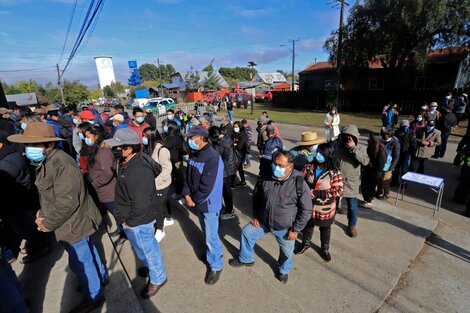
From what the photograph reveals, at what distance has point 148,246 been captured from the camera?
268 cm

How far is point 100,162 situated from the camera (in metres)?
3.45

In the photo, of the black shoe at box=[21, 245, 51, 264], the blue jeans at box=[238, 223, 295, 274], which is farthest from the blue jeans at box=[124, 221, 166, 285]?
the black shoe at box=[21, 245, 51, 264]

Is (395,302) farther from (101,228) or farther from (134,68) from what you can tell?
(134,68)

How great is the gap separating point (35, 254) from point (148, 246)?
239cm

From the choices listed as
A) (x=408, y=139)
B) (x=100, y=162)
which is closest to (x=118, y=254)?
(x=100, y=162)

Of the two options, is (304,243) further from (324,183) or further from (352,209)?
(324,183)

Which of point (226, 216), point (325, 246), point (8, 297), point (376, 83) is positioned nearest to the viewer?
point (8, 297)

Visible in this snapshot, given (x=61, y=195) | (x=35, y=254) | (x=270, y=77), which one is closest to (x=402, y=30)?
(x=61, y=195)

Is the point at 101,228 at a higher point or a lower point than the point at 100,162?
lower

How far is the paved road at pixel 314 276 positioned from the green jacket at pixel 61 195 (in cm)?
110

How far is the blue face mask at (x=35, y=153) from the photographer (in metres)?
2.39

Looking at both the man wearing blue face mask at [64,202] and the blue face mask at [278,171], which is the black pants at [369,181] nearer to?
the blue face mask at [278,171]

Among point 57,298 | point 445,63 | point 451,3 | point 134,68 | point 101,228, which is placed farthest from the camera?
point 134,68

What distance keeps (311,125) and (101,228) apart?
12746 mm
